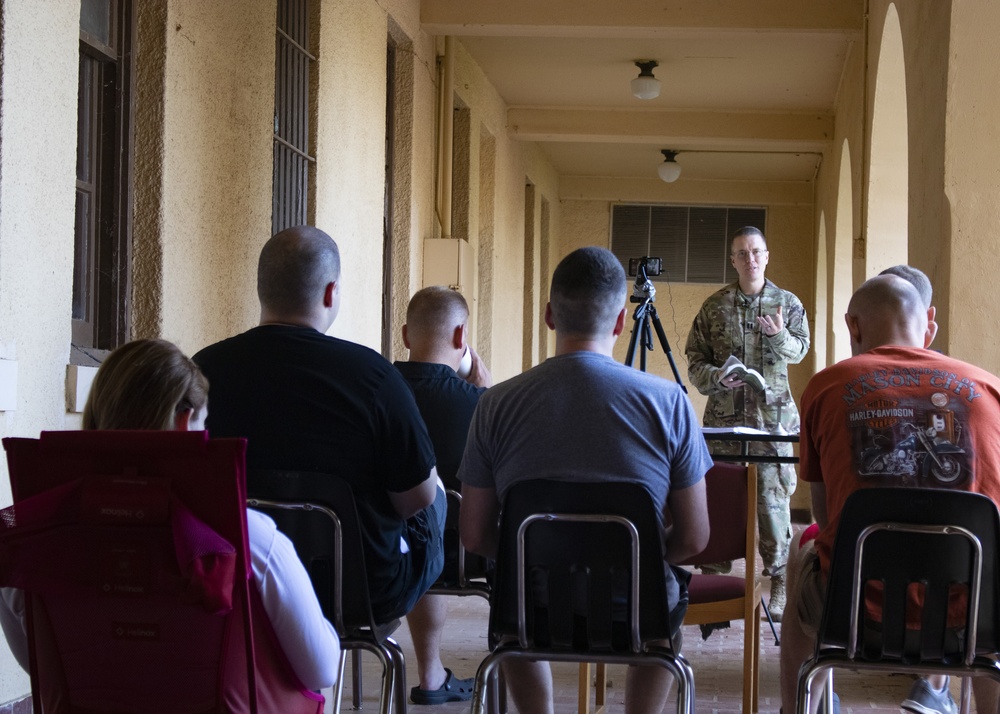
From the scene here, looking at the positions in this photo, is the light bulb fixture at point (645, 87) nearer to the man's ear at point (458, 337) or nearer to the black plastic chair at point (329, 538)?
the man's ear at point (458, 337)

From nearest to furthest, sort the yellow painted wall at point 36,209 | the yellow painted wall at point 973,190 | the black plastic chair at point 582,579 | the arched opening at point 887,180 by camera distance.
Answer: the black plastic chair at point 582,579 → the yellow painted wall at point 36,209 → the yellow painted wall at point 973,190 → the arched opening at point 887,180

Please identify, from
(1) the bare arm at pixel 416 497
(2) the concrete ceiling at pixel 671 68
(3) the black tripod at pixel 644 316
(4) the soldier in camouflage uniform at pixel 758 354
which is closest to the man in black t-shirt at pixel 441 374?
(1) the bare arm at pixel 416 497

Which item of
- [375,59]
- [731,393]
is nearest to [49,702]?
[731,393]

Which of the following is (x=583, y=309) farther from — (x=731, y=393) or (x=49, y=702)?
(x=731, y=393)

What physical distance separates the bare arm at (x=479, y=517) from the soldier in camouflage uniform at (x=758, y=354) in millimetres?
2846

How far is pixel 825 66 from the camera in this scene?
8.59 metres

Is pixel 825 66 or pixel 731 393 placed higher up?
pixel 825 66

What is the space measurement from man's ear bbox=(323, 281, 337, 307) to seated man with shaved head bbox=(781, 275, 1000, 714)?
1.06 m

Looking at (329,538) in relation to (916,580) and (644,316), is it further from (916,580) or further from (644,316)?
(644,316)

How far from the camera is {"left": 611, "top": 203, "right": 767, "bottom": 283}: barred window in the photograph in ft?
43.2

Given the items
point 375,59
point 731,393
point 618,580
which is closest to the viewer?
point 618,580

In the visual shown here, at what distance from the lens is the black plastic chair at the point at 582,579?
6.89 feet

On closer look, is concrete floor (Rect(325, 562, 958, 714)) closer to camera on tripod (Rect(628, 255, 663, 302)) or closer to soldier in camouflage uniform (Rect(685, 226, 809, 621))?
soldier in camouflage uniform (Rect(685, 226, 809, 621))

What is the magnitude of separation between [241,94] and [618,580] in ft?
9.65
